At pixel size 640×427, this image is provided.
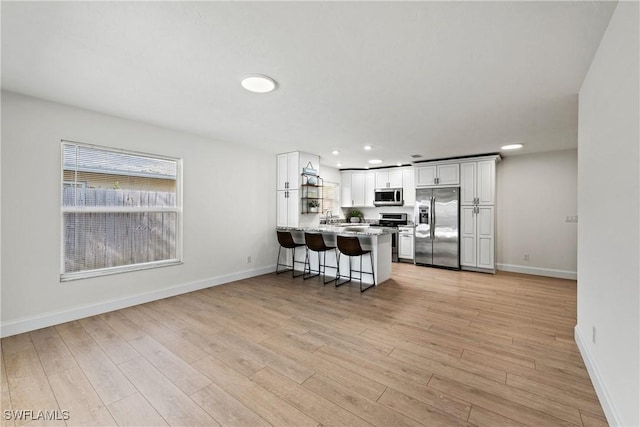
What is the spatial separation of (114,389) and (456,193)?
6.13 m

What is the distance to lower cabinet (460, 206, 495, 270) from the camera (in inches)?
217

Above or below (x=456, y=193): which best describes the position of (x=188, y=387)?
below

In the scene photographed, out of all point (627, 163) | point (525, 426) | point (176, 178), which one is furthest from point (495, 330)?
point (176, 178)

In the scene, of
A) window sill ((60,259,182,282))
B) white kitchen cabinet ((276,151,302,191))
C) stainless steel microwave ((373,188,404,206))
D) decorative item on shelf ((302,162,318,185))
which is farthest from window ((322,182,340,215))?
window sill ((60,259,182,282))

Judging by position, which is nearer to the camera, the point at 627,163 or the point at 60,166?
the point at 627,163

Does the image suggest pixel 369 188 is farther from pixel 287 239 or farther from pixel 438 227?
pixel 287 239

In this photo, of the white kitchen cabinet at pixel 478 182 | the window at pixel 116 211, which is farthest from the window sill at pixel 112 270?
the white kitchen cabinet at pixel 478 182

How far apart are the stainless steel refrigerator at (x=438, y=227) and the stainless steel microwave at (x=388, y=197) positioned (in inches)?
30.5

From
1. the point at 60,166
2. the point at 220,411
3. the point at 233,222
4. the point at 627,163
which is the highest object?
the point at 60,166

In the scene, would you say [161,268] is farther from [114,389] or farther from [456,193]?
[456,193]

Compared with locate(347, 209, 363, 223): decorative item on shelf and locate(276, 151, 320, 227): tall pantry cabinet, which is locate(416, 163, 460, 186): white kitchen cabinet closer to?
locate(347, 209, 363, 223): decorative item on shelf

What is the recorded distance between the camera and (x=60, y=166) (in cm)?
305

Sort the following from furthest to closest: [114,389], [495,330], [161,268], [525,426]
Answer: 1. [161,268]
2. [495,330]
3. [114,389]
4. [525,426]

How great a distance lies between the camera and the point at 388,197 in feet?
23.6
